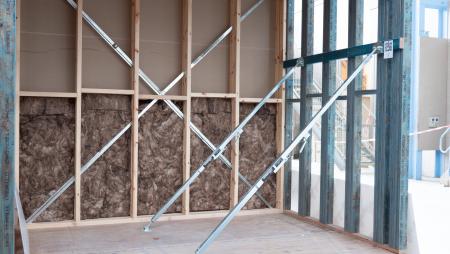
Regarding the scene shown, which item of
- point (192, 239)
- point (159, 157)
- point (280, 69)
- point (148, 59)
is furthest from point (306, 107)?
point (192, 239)

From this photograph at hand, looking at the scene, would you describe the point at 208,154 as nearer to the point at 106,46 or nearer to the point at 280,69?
the point at 280,69

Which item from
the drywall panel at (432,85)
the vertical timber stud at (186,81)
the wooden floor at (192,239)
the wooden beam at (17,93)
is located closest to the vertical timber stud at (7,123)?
the wooden floor at (192,239)

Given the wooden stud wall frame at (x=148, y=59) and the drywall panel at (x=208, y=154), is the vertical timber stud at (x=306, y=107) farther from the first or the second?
the drywall panel at (x=208, y=154)

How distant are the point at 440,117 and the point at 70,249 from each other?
21.1 feet

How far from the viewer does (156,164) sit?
6281mm

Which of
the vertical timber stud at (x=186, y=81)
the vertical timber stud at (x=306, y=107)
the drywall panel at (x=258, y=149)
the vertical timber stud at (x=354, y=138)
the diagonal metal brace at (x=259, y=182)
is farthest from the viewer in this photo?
the drywall panel at (x=258, y=149)

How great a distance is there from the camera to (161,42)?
6277 mm

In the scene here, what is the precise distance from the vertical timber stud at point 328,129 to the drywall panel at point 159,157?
5.69ft

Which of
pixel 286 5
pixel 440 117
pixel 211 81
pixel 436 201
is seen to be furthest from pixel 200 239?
pixel 440 117

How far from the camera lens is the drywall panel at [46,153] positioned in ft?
18.6

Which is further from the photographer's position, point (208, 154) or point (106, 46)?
point (208, 154)

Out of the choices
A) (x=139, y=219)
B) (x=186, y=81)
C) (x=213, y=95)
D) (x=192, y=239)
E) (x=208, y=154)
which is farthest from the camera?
(x=208, y=154)

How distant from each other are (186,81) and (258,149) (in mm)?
1361

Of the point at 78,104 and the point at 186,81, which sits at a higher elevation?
the point at 186,81
